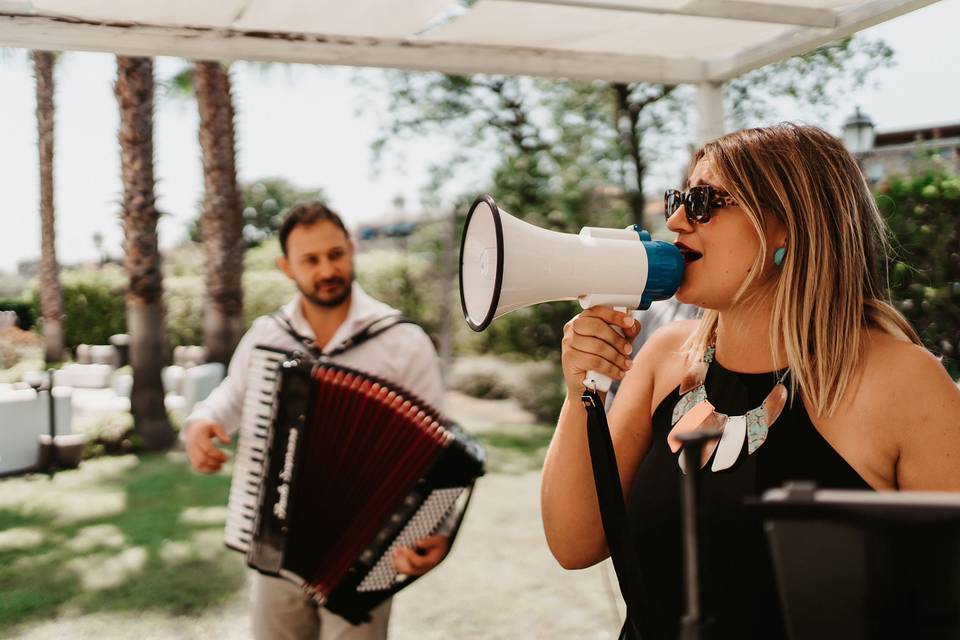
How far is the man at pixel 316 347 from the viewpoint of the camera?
109 inches

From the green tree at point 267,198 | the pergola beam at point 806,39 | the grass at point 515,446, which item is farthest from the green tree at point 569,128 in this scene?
the green tree at point 267,198

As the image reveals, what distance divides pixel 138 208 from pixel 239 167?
69.7 inches

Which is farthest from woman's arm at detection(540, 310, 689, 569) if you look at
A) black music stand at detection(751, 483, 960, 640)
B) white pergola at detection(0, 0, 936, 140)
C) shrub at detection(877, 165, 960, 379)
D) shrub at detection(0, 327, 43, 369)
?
shrub at detection(0, 327, 43, 369)

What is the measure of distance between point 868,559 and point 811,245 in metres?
0.85

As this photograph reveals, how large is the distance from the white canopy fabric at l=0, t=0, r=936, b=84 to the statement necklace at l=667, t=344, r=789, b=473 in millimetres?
1992

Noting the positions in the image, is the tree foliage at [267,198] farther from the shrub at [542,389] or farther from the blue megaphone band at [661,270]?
the blue megaphone band at [661,270]

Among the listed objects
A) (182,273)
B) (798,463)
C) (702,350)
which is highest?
(182,273)

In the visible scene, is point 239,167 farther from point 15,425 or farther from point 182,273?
point 182,273

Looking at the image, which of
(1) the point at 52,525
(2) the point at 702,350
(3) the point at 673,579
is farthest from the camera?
(1) the point at 52,525

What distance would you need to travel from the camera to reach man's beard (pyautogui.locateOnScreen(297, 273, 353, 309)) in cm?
296

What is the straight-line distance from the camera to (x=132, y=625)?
16.9ft

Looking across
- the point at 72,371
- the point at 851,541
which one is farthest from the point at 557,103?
the point at 851,541

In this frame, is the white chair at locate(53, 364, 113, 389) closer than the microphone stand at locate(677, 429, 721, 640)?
No

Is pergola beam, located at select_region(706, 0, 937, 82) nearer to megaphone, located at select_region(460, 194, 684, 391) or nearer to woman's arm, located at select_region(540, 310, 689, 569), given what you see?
woman's arm, located at select_region(540, 310, 689, 569)
